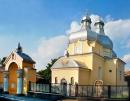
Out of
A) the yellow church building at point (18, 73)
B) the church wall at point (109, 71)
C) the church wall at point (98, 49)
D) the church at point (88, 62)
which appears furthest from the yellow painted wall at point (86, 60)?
the yellow church building at point (18, 73)

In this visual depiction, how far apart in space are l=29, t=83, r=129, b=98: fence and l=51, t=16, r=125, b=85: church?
6.86 m

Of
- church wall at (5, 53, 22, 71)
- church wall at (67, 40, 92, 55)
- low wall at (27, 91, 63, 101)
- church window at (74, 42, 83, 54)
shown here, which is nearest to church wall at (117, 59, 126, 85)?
church wall at (67, 40, 92, 55)

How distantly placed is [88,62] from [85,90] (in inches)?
454

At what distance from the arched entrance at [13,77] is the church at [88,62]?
16.8 ft

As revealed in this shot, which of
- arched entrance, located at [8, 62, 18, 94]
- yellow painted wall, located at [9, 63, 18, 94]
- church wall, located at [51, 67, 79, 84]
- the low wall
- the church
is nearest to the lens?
the low wall

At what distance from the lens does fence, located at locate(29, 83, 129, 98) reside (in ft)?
78.9

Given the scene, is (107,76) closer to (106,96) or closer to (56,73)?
(56,73)

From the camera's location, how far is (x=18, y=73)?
104 feet

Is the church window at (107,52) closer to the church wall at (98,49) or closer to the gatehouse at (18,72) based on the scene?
the church wall at (98,49)

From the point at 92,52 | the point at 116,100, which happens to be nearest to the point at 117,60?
the point at 92,52

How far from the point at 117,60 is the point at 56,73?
28.6 ft

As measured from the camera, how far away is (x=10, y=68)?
115 ft

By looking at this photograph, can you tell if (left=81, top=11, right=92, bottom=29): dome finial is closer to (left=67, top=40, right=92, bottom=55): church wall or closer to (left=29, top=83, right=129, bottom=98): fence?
(left=67, top=40, right=92, bottom=55): church wall

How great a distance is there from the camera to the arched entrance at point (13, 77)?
3444 centimetres
